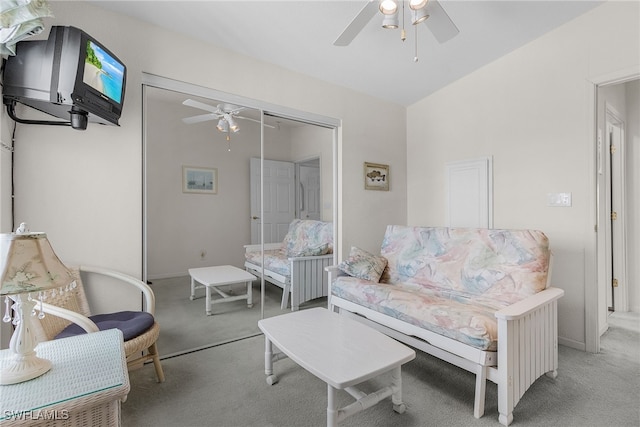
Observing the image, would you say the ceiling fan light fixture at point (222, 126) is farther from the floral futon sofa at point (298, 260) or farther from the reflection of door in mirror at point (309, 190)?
the floral futon sofa at point (298, 260)

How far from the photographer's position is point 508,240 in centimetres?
232

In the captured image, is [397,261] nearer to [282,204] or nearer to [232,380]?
[282,204]

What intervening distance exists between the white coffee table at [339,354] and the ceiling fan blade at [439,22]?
1.89 meters

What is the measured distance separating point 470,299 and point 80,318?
8.28ft

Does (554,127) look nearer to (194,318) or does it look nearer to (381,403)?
(381,403)

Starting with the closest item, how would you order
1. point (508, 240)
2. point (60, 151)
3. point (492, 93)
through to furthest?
point (60, 151), point (508, 240), point (492, 93)

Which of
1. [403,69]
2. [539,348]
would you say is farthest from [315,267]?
[403,69]

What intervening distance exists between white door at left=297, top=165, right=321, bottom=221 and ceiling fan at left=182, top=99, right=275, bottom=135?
783 mm

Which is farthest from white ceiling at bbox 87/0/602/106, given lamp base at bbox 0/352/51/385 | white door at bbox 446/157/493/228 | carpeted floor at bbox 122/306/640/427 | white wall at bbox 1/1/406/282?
carpeted floor at bbox 122/306/640/427

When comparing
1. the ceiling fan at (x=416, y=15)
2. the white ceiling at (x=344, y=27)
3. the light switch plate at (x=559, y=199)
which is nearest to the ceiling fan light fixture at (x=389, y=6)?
the ceiling fan at (x=416, y=15)

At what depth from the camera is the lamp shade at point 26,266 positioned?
40.1 inches

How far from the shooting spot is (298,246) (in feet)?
10.9

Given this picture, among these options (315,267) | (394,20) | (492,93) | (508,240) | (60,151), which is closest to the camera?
(394,20)

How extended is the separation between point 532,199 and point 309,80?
8.25 feet
